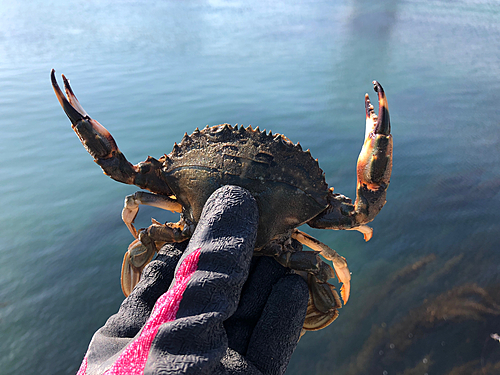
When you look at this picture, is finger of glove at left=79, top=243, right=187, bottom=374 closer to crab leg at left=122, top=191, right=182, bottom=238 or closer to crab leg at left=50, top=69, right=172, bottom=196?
crab leg at left=122, top=191, right=182, bottom=238

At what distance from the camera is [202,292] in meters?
1.27

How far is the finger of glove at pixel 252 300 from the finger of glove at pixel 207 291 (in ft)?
1.37

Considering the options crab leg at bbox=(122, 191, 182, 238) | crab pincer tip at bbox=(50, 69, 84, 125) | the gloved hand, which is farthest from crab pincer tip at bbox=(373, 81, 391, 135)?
crab pincer tip at bbox=(50, 69, 84, 125)

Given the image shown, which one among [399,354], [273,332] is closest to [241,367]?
[273,332]

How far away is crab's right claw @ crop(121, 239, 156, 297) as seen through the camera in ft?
7.00

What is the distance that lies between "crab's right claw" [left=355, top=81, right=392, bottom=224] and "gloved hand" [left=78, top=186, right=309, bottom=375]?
56 cm

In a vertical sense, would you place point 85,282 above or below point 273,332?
below

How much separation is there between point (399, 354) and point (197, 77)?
6.45 meters

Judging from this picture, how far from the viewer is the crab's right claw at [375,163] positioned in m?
1.67

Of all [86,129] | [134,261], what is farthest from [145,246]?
[86,129]

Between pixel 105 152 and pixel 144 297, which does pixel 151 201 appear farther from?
pixel 144 297

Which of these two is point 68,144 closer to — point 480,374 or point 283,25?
point 480,374

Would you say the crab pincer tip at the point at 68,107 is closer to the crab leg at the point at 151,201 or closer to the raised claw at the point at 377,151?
the crab leg at the point at 151,201

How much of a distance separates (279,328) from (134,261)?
1066 millimetres
